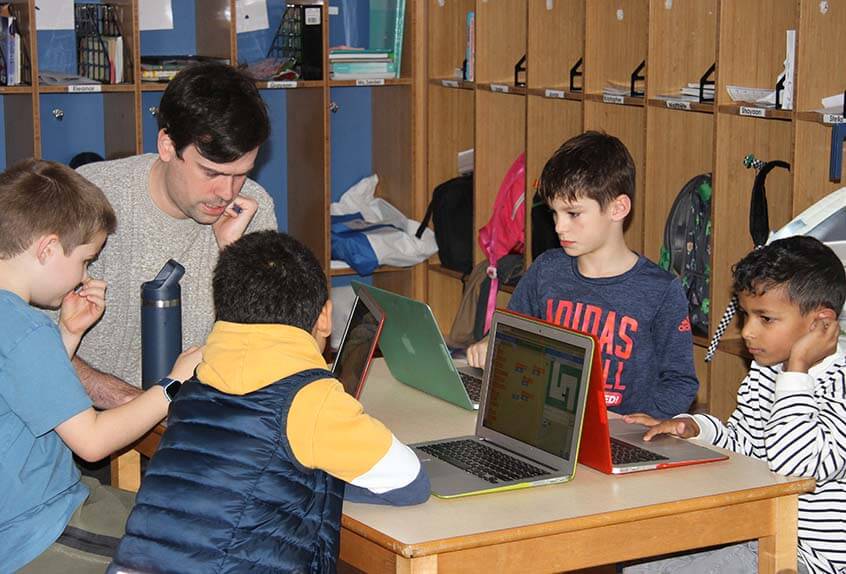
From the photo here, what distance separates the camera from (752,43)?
3.78 metres

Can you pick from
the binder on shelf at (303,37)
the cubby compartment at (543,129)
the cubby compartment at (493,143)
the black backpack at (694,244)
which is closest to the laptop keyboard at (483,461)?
the black backpack at (694,244)

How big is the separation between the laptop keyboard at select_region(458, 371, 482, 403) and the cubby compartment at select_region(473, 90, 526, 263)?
2.34m

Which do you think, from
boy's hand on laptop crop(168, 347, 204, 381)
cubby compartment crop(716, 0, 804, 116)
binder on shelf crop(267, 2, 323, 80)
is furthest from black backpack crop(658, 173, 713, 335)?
boy's hand on laptop crop(168, 347, 204, 381)

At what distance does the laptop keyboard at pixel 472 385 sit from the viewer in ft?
8.53

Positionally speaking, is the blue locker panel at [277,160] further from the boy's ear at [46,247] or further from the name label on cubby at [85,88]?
the boy's ear at [46,247]

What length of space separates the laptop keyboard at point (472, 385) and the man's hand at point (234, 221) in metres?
0.62

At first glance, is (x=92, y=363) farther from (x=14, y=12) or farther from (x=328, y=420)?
(x=14, y=12)

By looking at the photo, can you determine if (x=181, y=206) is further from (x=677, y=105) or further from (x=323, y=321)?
(x=677, y=105)

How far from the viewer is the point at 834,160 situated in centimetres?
324

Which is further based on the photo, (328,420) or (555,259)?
(555,259)

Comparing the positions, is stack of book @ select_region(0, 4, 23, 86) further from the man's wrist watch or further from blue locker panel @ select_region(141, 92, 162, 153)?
the man's wrist watch

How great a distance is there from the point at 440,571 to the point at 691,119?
8.85ft

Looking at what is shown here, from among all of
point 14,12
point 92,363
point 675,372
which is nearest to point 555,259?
point 675,372

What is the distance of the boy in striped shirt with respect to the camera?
7.13 feet
